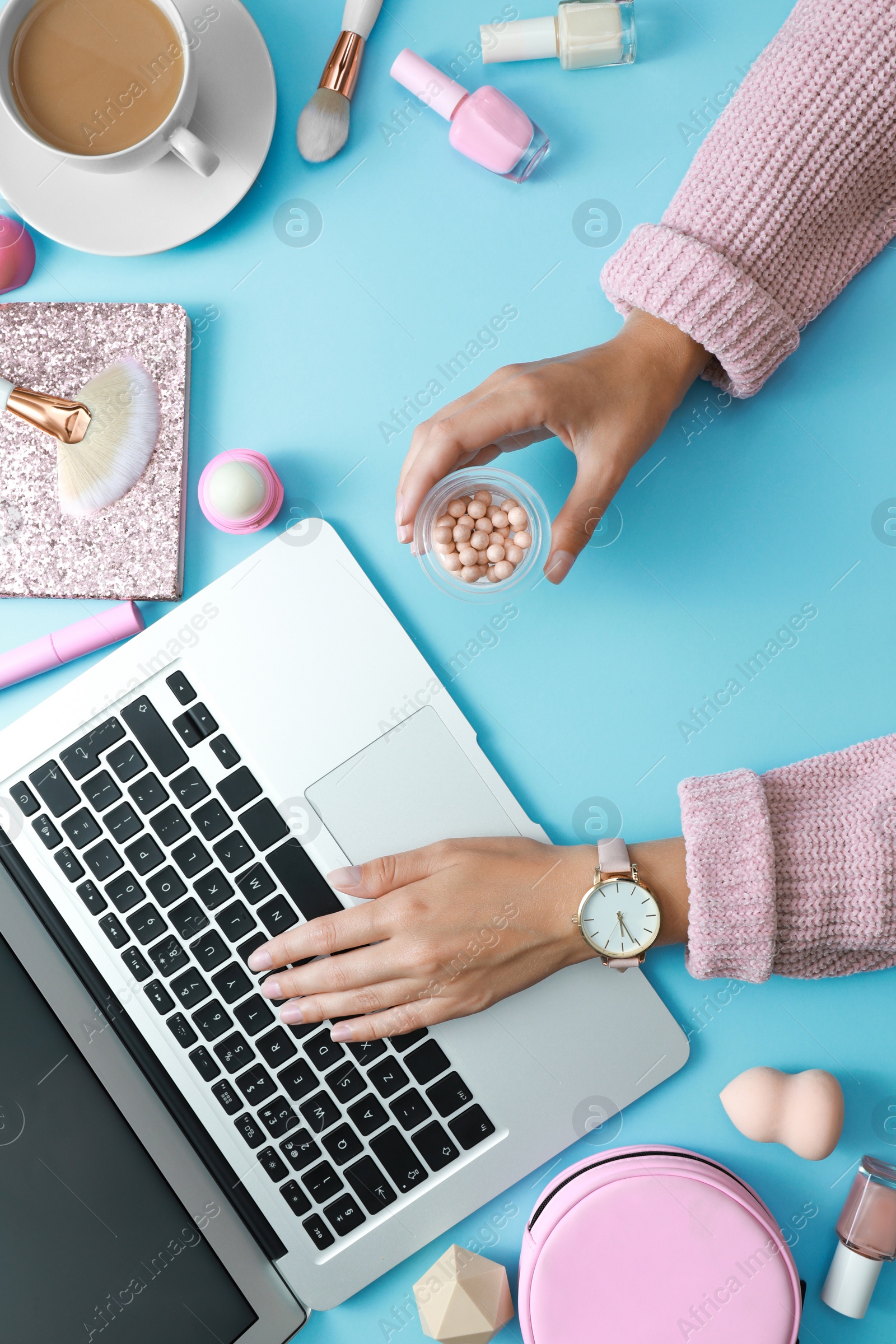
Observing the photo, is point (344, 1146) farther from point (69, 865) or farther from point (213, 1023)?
point (69, 865)

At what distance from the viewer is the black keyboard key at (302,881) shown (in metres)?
0.71

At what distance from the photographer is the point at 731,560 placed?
2.48 ft

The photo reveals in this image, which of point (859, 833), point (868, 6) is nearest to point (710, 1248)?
point (859, 833)

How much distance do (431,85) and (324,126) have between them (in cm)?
10

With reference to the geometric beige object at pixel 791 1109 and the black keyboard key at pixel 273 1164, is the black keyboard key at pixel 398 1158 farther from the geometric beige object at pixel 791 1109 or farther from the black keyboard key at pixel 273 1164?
the geometric beige object at pixel 791 1109

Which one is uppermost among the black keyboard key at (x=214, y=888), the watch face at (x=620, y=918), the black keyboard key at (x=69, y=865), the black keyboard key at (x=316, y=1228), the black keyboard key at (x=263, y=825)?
the watch face at (x=620, y=918)

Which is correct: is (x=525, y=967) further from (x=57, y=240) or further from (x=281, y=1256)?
(x=57, y=240)

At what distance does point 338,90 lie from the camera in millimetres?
764

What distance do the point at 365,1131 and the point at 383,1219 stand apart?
7 cm

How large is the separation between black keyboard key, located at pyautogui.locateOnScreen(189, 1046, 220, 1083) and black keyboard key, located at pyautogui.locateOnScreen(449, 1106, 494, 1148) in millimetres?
198

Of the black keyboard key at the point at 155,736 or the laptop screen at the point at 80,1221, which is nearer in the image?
the laptop screen at the point at 80,1221

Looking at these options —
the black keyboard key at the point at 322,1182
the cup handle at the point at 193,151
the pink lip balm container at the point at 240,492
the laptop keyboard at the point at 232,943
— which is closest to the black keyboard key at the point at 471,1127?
the laptop keyboard at the point at 232,943

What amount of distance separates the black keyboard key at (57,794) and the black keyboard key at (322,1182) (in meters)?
0.36

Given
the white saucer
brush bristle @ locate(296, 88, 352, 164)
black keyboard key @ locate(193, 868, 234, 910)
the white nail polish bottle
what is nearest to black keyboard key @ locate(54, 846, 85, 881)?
black keyboard key @ locate(193, 868, 234, 910)
